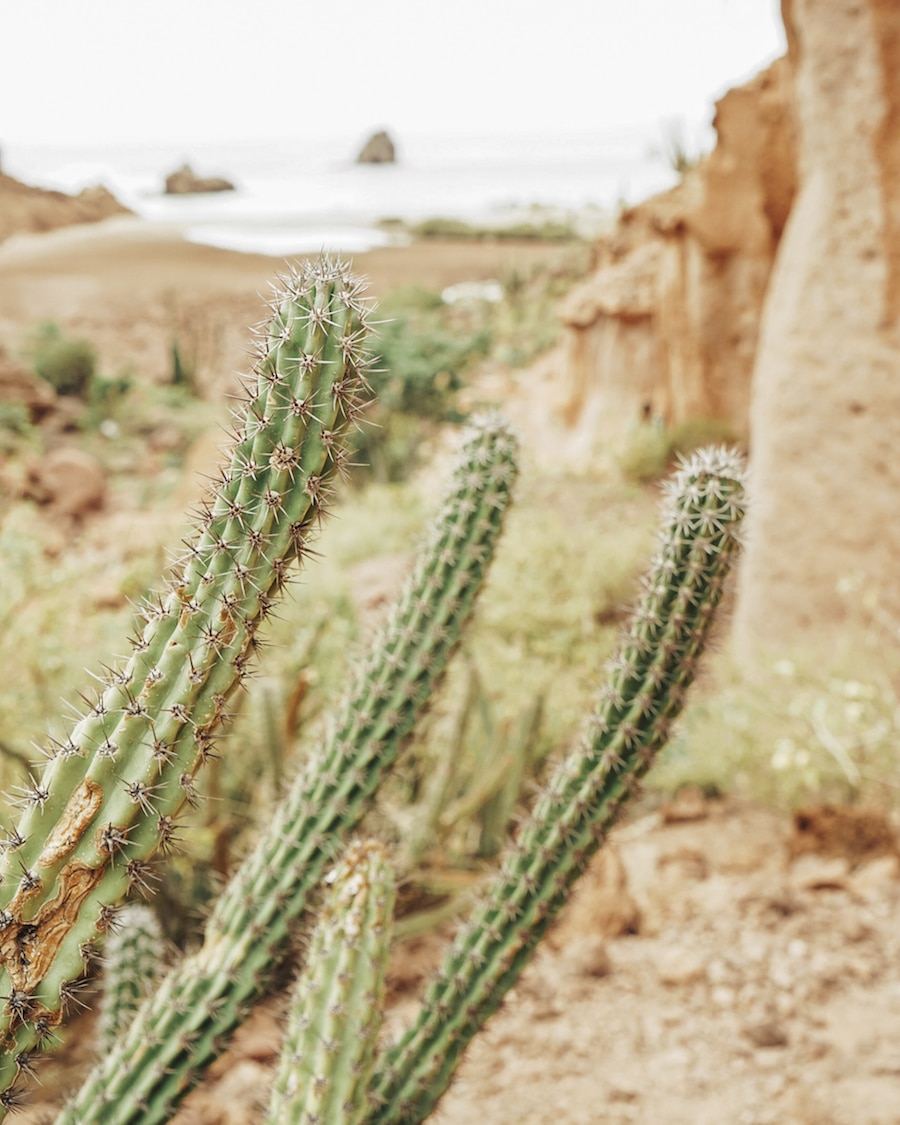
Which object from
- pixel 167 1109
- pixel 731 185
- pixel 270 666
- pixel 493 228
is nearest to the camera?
pixel 167 1109

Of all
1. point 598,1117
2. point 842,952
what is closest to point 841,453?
point 842,952

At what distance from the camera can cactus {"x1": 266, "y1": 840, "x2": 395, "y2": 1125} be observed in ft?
4.67

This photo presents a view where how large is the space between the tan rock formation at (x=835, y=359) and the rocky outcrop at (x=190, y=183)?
375cm

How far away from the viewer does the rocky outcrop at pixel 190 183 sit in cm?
638

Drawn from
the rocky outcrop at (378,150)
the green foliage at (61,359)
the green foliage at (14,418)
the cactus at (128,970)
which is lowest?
the cactus at (128,970)

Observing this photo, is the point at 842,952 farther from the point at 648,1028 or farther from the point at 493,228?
the point at 493,228

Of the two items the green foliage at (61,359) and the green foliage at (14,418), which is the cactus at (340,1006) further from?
the green foliage at (14,418)

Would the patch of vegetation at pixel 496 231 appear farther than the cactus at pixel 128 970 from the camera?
Yes

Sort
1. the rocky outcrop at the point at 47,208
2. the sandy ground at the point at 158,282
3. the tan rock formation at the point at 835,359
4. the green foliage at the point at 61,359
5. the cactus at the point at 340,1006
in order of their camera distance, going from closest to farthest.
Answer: the cactus at the point at 340,1006
the tan rock formation at the point at 835,359
the rocky outcrop at the point at 47,208
the sandy ground at the point at 158,282
the green foliage at the point at 61,359

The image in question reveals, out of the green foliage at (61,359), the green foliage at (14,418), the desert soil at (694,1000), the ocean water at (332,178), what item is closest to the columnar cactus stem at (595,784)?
the desert soil at (694,1000)

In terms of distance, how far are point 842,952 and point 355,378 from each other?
7.83ft

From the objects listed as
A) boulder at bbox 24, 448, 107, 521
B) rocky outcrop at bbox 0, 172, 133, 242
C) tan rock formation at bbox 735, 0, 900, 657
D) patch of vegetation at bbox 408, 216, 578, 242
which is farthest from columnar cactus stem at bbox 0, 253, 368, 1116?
boulder at bbox 24, 448, 107, 521

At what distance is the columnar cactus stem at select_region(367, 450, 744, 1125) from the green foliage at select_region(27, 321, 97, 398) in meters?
7.39

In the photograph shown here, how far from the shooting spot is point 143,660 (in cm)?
119
